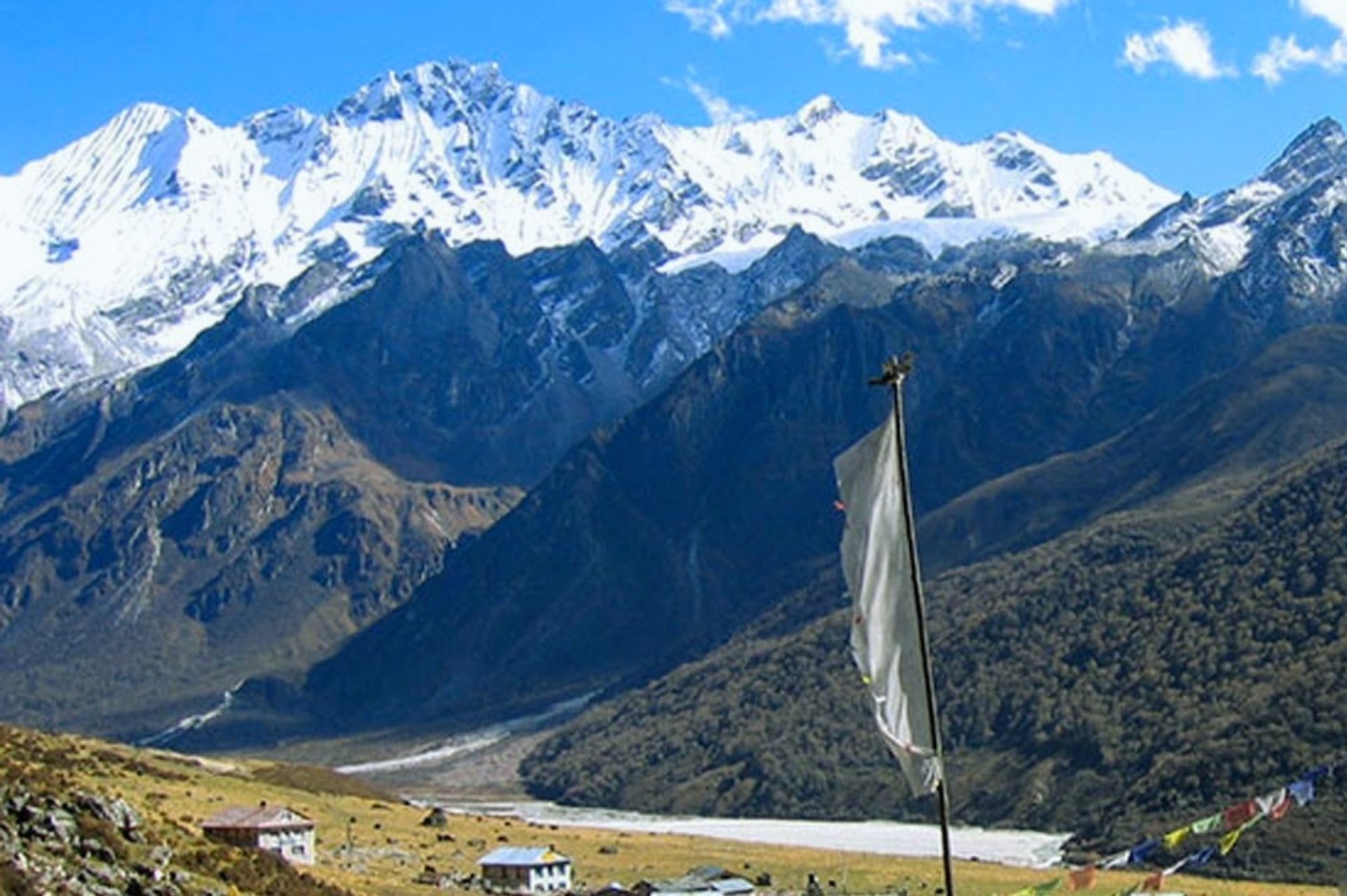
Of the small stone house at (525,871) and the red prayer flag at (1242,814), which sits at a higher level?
the red prayer flag at (1242,814)

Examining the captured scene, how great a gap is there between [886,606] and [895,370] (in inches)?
128

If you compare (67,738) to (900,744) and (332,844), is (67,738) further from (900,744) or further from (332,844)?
(900,744)

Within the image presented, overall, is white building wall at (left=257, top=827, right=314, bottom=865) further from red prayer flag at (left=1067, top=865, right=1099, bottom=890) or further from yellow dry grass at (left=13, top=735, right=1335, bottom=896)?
red prayer flag at (left=1067, top=865, right=1099, bottom=890)

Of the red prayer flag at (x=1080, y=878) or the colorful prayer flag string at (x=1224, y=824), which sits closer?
the red prayer flag at (x=1080, y=878)

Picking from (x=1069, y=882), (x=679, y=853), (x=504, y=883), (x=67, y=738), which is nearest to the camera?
(x=1069, y=882)

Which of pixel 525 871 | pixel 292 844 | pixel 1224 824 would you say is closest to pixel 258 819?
pixel 292 844

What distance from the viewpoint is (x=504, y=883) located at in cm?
11781

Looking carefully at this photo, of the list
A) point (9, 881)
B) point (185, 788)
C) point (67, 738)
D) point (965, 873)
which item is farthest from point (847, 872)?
point (9, 881)

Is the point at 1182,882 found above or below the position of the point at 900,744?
below

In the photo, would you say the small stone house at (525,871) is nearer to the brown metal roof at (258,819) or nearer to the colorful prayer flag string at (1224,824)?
the brown metal roof at (258,819)

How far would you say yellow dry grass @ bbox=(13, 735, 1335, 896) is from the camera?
11612 centimetres

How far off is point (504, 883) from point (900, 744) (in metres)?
95.5

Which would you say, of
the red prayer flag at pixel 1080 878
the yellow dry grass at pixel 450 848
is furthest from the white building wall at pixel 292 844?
the red prayer flag at pixel 1080 878

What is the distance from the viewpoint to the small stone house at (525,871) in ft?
387
